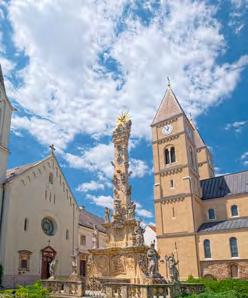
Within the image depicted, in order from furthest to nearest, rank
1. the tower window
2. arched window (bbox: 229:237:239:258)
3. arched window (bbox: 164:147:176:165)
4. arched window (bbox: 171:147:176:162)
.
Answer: arched window (bbox: 164:147:176:165)
arched window (bbox: 171:147:176:162)
the tower window
arched window (bbox: 229:237:239:258)

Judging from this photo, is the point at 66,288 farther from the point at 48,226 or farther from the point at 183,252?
the point at 183,252

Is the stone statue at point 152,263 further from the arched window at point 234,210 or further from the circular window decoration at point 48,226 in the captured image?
the arched window at point 234,210

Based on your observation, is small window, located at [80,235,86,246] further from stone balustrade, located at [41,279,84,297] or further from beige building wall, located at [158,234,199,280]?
stone balustrade, located at [41,279,84,297]

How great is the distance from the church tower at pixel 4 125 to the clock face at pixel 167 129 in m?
24.1

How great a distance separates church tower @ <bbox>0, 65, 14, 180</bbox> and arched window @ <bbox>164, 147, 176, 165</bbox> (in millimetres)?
24017

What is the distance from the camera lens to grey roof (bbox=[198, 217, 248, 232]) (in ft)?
Result: 129

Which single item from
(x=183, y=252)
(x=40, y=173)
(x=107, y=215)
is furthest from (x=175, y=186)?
(x=107, y=215)

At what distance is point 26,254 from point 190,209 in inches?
855

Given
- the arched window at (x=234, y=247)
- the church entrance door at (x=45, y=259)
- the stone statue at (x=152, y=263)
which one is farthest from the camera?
the arched window at (x=234, y=247)

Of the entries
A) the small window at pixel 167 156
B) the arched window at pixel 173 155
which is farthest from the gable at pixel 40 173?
the arched window at pixel 173 155

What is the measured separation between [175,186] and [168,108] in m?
14.1

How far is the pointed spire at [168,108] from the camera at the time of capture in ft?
166

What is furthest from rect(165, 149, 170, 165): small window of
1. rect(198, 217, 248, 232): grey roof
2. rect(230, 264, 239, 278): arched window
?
rect(230, 264, 239, 278): arched window

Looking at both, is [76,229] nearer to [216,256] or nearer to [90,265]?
[90,265]
